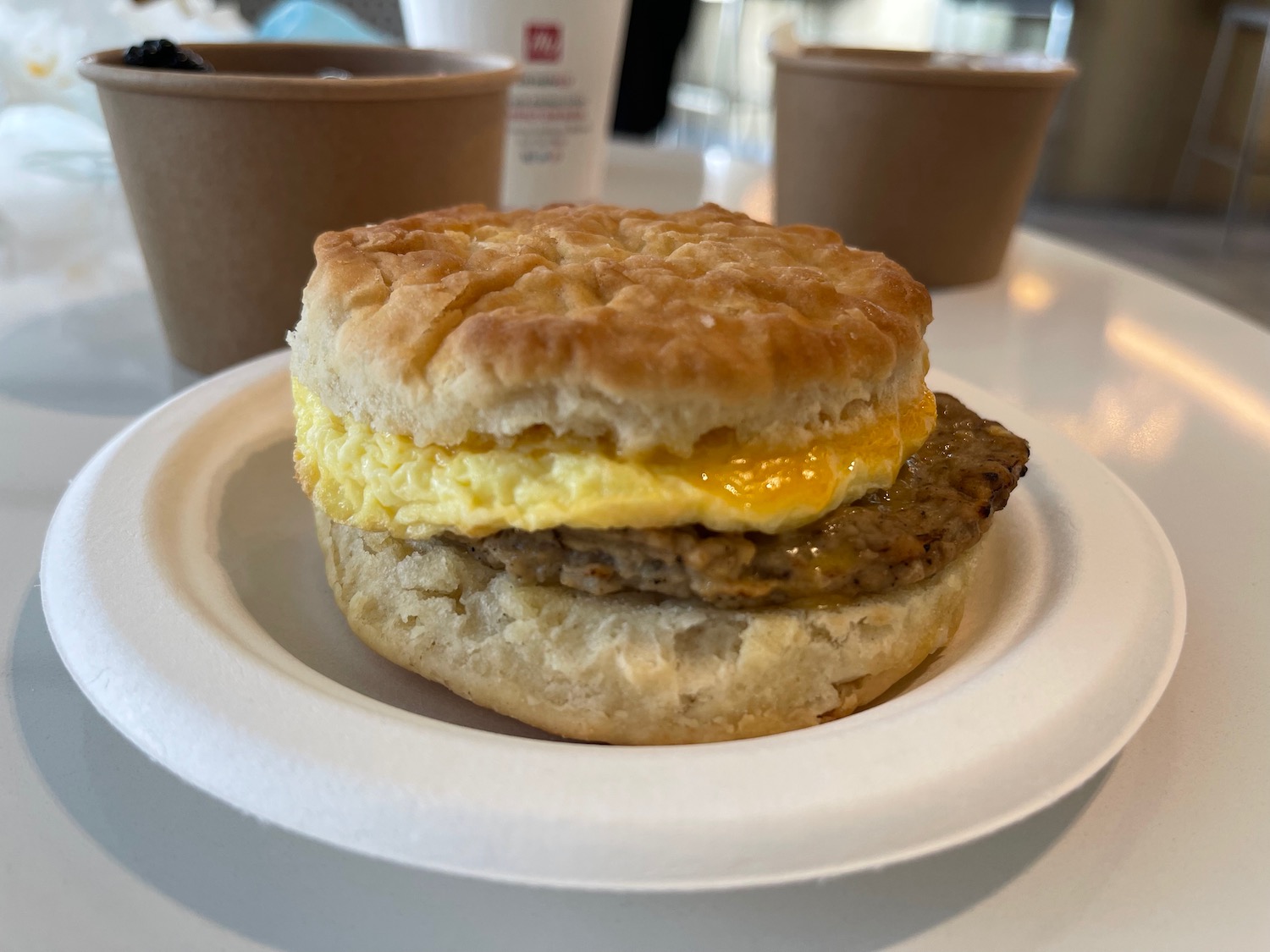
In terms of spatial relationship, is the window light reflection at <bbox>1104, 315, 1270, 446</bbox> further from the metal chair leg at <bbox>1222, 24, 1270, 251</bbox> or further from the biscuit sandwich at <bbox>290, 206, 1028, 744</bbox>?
the metal chair leg at <bbox>1222, 24, 1270, 251</bbox>

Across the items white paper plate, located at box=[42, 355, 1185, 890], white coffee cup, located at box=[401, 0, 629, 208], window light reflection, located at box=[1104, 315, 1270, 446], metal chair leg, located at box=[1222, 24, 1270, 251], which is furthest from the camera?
metal chair leg, located at box=[1222, 24, 1270, 251]

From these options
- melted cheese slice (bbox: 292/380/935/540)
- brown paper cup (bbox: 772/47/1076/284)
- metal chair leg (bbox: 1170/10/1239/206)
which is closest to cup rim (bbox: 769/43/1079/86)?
brown paper cup (bbox: 772/47/1076/284)

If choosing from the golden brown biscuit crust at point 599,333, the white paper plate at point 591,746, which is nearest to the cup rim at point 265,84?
the golden brown biscuit crust at point 599,333

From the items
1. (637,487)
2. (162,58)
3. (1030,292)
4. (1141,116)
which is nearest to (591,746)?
(637,487)

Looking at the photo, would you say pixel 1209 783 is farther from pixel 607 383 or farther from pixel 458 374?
pixel 458 374

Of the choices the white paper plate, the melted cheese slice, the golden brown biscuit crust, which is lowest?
the white paper plate

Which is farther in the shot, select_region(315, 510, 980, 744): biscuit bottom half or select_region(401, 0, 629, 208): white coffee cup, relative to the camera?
select_region(401, 0, 629, 208): white coffee cup

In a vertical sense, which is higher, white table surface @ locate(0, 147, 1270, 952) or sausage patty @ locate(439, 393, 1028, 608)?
sausage patty @ locate(439, 393, 1028, 608)

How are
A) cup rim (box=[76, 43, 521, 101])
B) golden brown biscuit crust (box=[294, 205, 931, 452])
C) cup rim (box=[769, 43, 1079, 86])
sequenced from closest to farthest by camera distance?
golden brown biscuit crust (box=[294, 205, 931, 452]) → cup rim (box=[76, 43, 521, 101]) → cup rim (box=[769, 43, 1079, 86])
